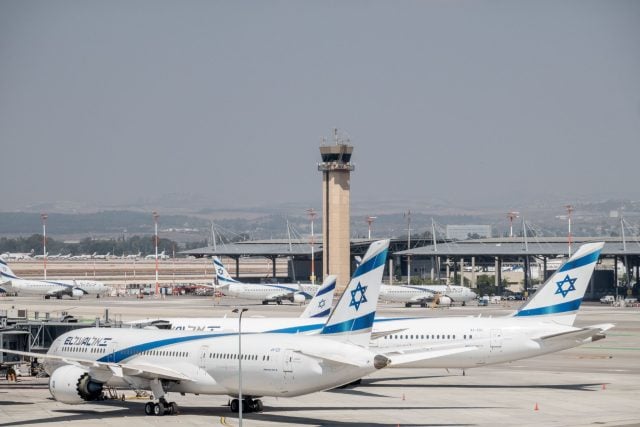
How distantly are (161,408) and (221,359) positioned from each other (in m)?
3.92

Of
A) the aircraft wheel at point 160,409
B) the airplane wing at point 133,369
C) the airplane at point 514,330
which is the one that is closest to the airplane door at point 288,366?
the airplane wing at point 133,369

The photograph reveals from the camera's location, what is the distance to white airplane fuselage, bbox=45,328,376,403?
54.1 m

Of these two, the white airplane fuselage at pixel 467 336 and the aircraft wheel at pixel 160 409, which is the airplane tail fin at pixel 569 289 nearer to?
the white airplane fuselage at pixel 467 336

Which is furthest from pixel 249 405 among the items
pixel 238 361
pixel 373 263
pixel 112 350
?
pixel 373 263

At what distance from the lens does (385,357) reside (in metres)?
53.9

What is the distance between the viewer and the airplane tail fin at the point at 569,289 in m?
71.2

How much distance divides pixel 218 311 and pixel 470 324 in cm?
9223

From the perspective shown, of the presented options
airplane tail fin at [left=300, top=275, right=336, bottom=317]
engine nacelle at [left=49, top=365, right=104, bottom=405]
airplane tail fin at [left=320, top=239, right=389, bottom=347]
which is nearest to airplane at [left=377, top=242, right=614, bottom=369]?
airplane tail fin at [left=300, top=275, right=336, bottom=317]

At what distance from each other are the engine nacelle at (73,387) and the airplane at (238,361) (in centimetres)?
5

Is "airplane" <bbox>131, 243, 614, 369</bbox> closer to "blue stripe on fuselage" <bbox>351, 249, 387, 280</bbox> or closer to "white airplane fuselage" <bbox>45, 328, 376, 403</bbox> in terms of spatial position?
"blue stripe on fuselage" <bbox>351, 249, 387, 280</bbox>

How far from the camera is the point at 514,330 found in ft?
232

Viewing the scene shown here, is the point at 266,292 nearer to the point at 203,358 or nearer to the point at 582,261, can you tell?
the point at 582,261

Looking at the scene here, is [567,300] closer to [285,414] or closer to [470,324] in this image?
[470,324]

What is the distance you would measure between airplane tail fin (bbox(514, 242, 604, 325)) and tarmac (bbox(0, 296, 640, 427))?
14.2 feet
